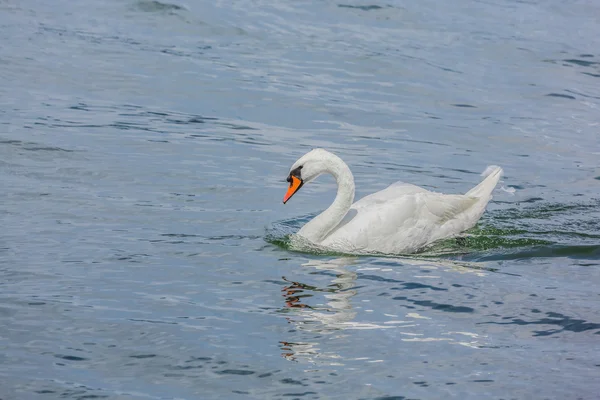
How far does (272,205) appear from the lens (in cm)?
1164

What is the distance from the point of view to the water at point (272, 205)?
702 cm

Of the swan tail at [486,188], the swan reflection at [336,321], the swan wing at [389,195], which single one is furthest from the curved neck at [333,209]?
the swan tail at [486,188]

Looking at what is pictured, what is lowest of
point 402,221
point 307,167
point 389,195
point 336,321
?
point 336,321

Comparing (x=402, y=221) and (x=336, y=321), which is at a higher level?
(x=402, y=221)

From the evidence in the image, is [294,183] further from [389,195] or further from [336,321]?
[336,321]

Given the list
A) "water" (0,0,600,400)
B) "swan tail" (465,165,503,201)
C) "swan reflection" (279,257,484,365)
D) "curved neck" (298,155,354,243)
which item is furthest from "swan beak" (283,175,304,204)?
"swan tail" (465,165,503,201)

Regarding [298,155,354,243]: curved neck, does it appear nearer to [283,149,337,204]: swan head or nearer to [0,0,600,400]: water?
[283,149,337,204]: swan head

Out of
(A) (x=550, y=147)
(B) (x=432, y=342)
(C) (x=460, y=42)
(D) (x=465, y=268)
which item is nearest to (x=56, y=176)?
(D) (x=465, y=268)

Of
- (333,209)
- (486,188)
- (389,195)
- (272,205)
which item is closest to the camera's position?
(333,209)

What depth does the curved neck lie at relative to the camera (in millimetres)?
10289

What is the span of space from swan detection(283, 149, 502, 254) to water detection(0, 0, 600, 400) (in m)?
0.23

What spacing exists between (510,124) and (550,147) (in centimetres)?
137

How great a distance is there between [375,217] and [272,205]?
1.78 meters

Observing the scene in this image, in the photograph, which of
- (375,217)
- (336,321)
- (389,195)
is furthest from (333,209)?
(336,321)
